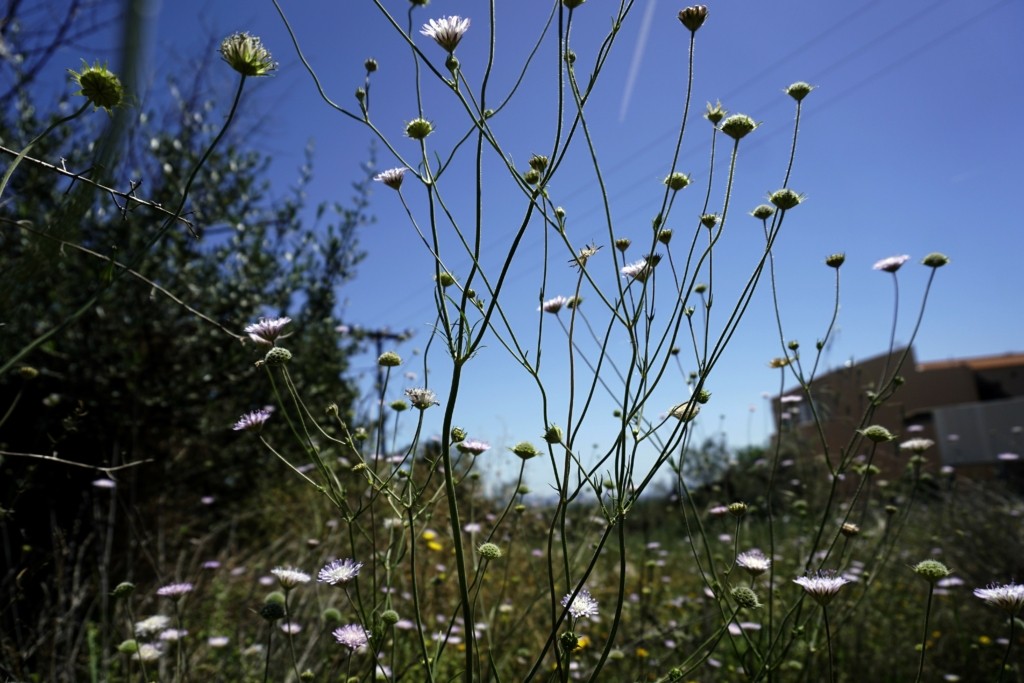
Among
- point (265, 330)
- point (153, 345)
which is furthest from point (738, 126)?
point (153, 345)

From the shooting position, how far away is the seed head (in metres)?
1.05

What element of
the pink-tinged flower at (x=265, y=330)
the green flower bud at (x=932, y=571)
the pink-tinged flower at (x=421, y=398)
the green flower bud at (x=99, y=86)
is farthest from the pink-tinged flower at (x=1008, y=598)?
the green flower bud at (x=99, y=86)

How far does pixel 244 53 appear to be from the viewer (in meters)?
1.06

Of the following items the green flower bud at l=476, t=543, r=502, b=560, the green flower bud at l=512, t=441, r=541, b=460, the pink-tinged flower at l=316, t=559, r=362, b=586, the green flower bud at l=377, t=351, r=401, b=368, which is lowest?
the pink-tinged flower at l=316, t=559, r=362, b=586

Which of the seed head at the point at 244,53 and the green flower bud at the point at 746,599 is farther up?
the seed head at the point at 244,53

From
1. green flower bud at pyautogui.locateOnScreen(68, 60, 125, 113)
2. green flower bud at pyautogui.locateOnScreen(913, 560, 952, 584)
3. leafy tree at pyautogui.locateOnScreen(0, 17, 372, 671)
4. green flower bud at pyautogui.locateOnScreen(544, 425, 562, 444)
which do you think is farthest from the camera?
leafy tree at pyautogui.locateOnScreen(0, 17, 372, 671)

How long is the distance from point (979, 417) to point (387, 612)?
21218 millimetres

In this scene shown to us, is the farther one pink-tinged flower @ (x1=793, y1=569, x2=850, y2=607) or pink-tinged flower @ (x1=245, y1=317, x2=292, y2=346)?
pink-tinged flower @ (x1=245, y1=317, x2=292, y2=346)

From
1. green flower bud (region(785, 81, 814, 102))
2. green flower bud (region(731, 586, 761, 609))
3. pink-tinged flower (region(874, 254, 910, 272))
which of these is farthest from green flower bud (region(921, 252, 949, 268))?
green flower bud (region(731, 586, 761, 609))

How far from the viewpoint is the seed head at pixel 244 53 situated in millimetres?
1054

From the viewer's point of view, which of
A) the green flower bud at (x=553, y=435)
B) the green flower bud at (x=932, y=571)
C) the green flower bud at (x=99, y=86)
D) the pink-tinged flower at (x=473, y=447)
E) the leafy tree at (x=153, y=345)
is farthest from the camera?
the leafy tree at (x=153, y=345)

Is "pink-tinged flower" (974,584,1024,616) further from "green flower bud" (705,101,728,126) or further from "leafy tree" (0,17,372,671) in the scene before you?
"leafy tree" (0,17,372,671)

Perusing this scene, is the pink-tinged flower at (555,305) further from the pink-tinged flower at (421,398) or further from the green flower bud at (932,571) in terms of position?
the green flower bud at (932,571)

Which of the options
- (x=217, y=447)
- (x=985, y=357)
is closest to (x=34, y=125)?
(x=217, y=447)
